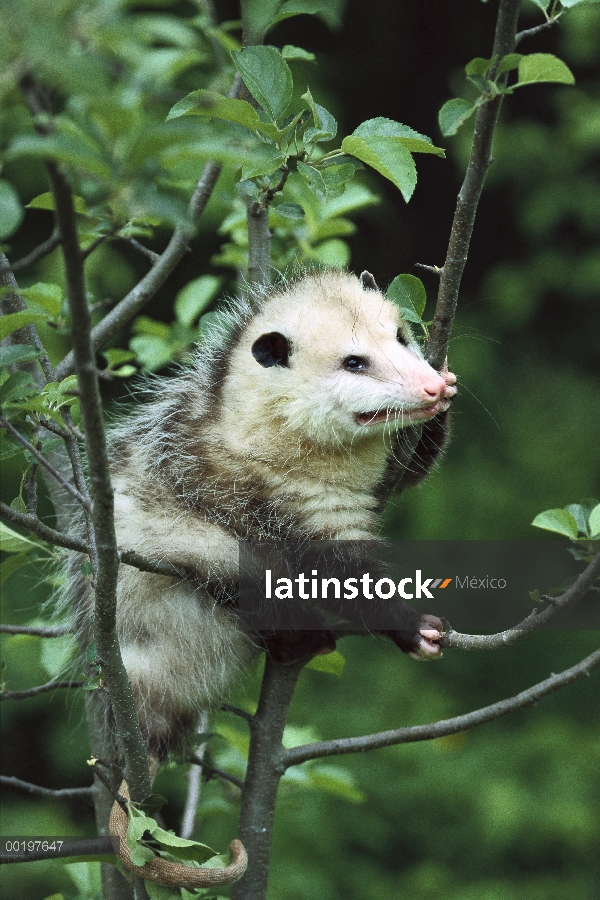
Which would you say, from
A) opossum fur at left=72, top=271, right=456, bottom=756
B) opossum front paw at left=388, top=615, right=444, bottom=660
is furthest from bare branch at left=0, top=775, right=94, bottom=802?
opossum front paw at left=388, top=615, right=444, bottom=660

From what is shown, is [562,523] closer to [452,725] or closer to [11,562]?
[452,725]

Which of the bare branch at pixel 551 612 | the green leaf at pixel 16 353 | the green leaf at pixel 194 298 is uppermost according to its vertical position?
the green leaf at pixel 16 353

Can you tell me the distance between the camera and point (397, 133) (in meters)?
1.57

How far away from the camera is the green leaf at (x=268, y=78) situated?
62.4 inches

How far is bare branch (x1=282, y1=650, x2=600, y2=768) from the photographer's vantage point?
5.35 feet

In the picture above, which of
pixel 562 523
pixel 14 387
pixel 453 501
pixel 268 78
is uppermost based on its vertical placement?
pixel 268 78

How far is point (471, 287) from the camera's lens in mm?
5062

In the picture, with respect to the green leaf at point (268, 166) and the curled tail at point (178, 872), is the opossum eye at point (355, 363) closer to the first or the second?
the green leaf at point (268, 166)

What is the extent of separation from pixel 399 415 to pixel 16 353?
78cm

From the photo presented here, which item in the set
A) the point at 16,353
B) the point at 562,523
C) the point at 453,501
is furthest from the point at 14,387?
the point at 453,501

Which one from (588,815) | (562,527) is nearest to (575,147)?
(588,815)

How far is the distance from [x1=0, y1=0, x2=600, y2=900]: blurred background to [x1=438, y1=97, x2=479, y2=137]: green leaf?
6.51 ft

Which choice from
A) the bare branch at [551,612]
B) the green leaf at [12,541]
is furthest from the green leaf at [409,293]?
the green leaf at [12,541]

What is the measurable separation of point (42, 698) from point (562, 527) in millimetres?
2952
